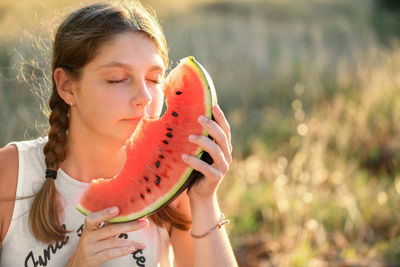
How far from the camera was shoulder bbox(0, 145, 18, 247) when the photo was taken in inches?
92.0

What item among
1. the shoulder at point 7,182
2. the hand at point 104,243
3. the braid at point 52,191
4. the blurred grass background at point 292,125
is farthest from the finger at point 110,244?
the blurred grass background at point 292,125

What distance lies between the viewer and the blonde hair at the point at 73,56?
2.19m

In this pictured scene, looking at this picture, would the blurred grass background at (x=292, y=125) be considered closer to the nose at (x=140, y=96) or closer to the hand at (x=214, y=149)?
the nose at (x=140, y=96)

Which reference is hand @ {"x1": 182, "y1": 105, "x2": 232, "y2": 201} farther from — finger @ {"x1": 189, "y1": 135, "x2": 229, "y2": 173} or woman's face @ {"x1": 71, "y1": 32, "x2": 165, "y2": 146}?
woman's face @ {"x1": 71, "y1": 32, "x2": 165, "y2": 146}

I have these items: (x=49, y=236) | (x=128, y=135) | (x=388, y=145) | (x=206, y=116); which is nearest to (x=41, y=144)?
(x=49, y=236)

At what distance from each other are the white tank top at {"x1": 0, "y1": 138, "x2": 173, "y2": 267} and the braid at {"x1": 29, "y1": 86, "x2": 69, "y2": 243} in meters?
0.05

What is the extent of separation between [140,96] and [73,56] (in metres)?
0.47

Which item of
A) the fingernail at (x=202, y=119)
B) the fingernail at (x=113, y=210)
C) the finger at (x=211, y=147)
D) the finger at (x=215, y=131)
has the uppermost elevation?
the fingernail at (x=202, y=119)

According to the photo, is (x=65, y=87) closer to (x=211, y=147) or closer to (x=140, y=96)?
→ (x=140, y=96)

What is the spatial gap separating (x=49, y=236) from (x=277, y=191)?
270cm

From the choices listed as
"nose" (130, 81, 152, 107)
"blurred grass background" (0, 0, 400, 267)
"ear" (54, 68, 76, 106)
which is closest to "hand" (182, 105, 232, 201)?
"nose" (130, 81, 152, 107)

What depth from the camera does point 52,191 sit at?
2.38 metres

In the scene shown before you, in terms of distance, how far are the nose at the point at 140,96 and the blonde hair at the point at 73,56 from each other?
286 millimetres

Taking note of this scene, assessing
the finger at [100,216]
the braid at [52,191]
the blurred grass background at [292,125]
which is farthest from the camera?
the blurred grass background at [292,125]
